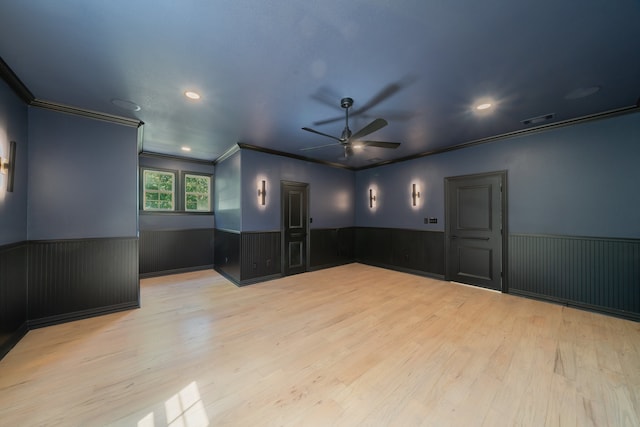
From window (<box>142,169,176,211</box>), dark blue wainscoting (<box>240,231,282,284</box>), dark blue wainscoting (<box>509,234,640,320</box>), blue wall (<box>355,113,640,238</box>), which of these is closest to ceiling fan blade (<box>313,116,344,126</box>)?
dark blue wainscoting (<box>240,231,282,284</box>)

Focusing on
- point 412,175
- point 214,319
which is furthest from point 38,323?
point 412,175

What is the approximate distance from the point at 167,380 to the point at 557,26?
425 cm

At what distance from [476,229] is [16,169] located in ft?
22.5

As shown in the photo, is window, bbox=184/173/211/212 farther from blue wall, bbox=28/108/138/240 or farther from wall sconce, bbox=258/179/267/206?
blue wall, bbox=28/108/138/240

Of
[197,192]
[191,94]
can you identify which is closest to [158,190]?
[197,192]

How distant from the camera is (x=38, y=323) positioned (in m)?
2.93

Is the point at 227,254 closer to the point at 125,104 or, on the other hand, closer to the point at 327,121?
the point at 125,104

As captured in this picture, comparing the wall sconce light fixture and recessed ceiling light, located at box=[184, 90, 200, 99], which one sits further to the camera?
the wall sconce light fixture

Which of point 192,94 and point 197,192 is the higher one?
point 192,94

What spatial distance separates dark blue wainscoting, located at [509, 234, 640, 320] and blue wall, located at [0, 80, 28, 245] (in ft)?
22.8

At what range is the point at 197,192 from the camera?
6.00 m

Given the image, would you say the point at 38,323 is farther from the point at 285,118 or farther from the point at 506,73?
the point at 506,73

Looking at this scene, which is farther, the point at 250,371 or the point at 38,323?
the point at 38,323

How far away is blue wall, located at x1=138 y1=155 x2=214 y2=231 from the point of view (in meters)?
5.32
